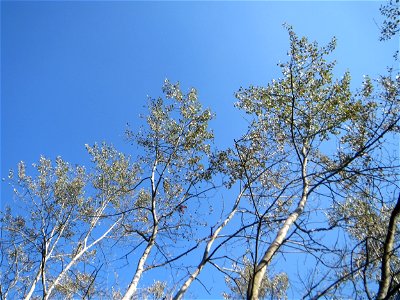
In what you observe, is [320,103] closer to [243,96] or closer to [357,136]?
[357,136]

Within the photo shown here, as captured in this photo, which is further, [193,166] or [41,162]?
[41,162]

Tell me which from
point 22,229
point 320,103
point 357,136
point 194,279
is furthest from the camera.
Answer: point 22,229

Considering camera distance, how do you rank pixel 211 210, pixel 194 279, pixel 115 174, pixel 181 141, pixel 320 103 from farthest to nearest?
pixel 115 174 → pixel 181 141 → pixel 211 210 → pixel 320 103 → pixel 194 279

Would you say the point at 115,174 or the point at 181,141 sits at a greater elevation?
the point at 115,174

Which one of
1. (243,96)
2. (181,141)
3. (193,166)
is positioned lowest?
(193,166)

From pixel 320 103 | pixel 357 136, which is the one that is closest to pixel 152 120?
pixel 320 103

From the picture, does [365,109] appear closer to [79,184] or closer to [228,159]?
[228,159]

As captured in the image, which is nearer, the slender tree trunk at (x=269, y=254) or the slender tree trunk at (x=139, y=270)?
the slender tree trunk at (x=269, y=254)

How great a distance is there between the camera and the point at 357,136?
687cm

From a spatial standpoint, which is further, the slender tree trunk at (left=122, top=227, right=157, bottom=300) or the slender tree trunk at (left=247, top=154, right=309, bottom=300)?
the slender tree trunk at (left=122, top=227, right=157, bottom=300)

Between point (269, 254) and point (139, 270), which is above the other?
point (139, 270)

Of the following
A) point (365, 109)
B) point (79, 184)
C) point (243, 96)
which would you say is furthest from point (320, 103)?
point (79, 184)

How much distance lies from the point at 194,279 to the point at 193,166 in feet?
13.4

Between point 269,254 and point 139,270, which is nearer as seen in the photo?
point 269,254
